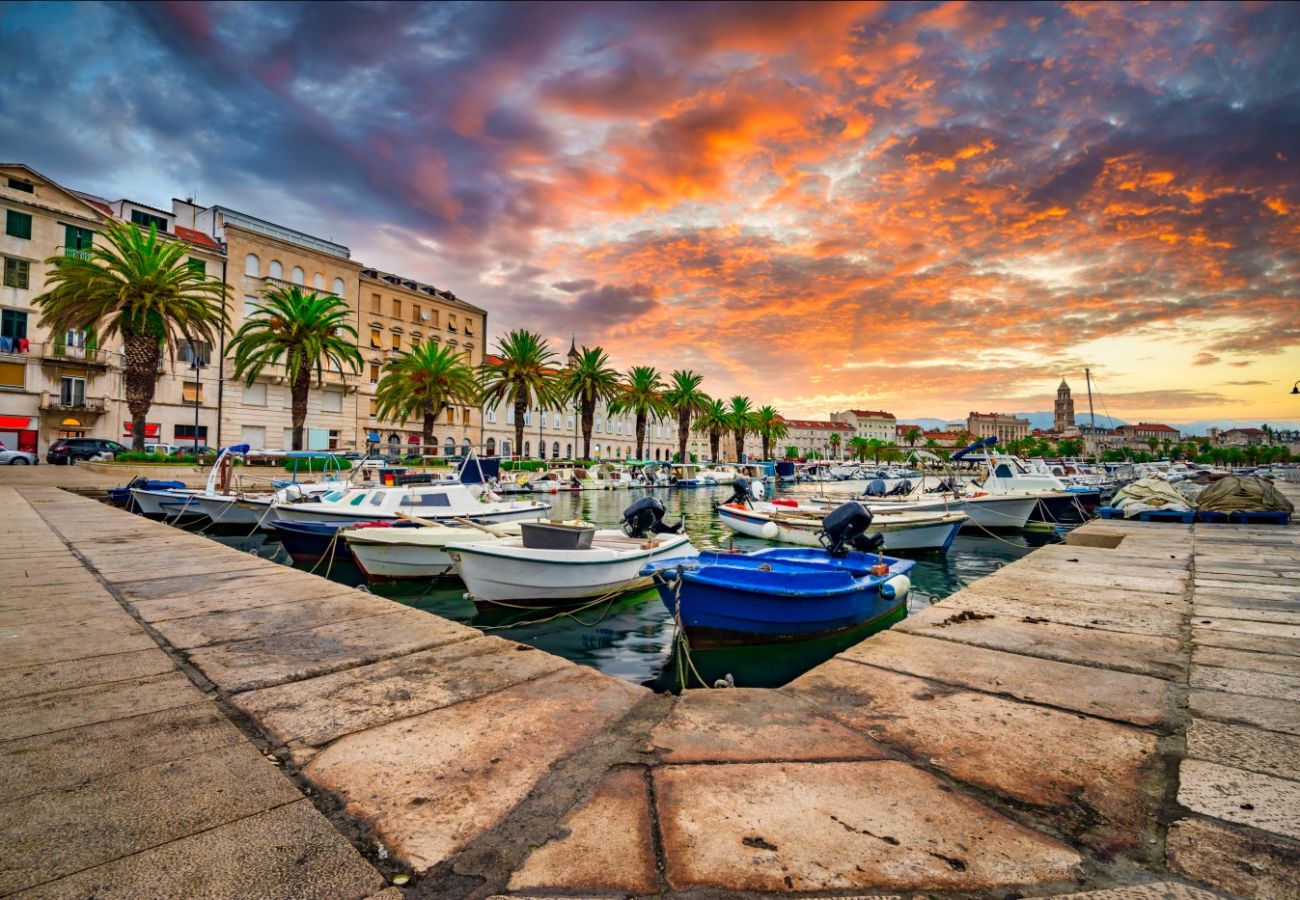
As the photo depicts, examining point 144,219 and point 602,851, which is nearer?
point 602,851

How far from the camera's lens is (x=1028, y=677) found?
14.4ft

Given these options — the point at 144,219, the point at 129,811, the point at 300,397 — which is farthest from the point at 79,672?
the point at 144,219

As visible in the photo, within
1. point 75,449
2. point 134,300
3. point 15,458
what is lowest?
point 15,458

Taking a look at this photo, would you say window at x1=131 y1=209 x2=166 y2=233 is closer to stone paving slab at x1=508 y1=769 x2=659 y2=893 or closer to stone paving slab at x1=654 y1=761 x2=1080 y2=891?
stone paving slab at x1=508 y1=769 x2=659 y2=893

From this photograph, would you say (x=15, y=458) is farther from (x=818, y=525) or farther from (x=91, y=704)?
(x=91, y=704)

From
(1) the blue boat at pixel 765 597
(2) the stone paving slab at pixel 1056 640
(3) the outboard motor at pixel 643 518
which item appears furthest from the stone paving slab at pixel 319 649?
(3) the outboard motor at pixel 643 518

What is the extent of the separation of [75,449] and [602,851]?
4967cm

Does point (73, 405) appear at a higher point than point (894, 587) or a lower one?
higher

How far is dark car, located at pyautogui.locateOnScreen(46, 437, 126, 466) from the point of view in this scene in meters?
36.6

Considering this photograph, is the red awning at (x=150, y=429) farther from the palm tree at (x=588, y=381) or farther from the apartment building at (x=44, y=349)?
the palm tree at (x=588, y=381)

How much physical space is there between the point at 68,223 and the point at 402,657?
2247 inches

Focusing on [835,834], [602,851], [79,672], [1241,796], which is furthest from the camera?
[79,672]

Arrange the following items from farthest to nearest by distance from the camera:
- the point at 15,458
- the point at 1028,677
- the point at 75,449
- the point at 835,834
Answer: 1. the point at 75,449
2. the point at 15,458
3. the point at 1028,677
4. the point at 835,834

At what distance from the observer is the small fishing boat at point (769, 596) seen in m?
7.98
